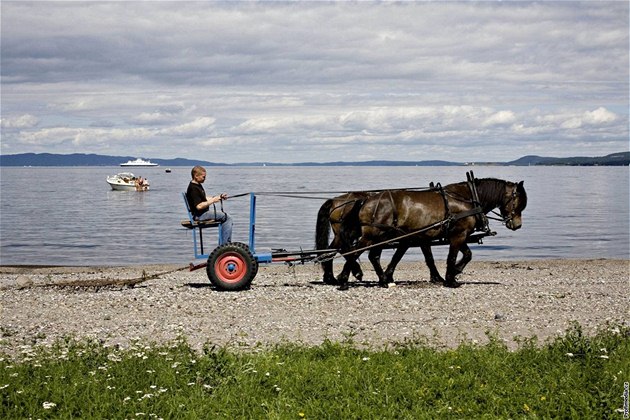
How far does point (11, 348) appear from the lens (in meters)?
10.7

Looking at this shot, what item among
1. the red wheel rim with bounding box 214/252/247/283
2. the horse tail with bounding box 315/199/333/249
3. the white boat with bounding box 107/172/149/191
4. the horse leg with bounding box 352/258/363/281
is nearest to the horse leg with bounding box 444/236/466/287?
the horse leg with bounding box 352/258/363/281

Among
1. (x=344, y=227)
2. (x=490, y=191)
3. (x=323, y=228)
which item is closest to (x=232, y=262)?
(x=323, y=228)

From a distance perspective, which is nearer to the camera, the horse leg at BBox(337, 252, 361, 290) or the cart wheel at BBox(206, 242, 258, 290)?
the cart wheel at BBox(206, 242, 258, 290)

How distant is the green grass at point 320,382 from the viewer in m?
7.85

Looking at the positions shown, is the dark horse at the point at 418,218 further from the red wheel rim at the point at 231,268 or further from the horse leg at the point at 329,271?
the red wheel rim at the point at 231,268

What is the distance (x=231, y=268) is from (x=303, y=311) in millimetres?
3087

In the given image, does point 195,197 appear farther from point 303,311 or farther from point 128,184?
point 128,184

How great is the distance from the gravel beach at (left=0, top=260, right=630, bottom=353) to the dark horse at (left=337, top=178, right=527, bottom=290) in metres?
0.89

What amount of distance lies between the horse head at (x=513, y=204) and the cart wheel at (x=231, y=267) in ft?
17.6

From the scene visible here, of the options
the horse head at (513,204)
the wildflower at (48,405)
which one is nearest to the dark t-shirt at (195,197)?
the horse head at (513,204)

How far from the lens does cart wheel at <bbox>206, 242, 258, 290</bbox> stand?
632 inches

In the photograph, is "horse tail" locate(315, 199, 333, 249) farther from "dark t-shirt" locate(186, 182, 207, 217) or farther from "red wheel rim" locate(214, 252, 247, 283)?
"dark t-shirt" locate(186, 182, 207, 217)

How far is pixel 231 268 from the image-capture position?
637 inches

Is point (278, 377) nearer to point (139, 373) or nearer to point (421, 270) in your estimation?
point (139, 373)
